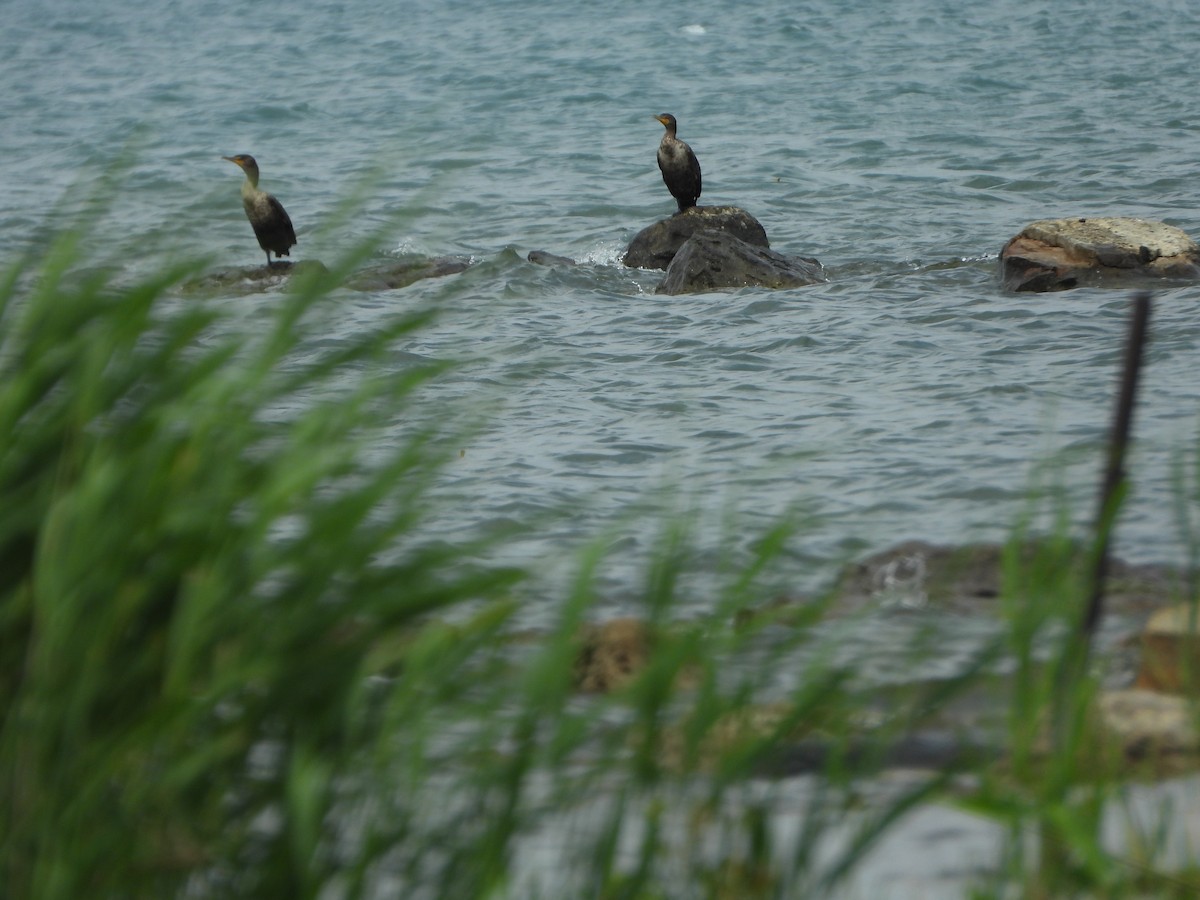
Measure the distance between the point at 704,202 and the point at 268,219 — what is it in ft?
17.0

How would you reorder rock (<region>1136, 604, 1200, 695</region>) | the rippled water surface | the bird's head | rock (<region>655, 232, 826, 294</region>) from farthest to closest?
the bird's head → rock (<region>655, 232, 826, 294</region>) → the rippled water surface → rock (<region>1136, 604, 1200, 695</region>)

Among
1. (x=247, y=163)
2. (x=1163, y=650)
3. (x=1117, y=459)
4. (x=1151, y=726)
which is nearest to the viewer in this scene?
(x=1117, y=459)

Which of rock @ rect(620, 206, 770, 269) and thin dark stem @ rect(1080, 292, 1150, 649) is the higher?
thin dark stem @ rect(1080, 292, 1150, 649)

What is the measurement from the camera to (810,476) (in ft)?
19.6

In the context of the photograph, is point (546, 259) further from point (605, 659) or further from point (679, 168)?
point (605, 659)

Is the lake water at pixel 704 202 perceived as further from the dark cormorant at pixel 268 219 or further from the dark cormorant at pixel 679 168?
the dark cormorant at pixel 679 168

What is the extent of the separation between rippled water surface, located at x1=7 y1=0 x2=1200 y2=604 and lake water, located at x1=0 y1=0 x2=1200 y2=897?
33 mm

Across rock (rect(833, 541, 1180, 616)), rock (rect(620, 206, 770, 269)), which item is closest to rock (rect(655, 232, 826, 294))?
rock (rect(620, 206, 770, 269))

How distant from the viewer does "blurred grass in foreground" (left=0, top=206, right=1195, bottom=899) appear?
195cm

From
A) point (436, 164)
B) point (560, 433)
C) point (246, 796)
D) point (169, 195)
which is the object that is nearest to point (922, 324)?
point (560, 433)

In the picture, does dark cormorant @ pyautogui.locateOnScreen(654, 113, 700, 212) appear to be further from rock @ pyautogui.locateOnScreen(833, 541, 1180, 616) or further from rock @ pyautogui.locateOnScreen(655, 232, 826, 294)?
rock @ pyautogui.locateOnScreen(833, 541, 1180, 616)

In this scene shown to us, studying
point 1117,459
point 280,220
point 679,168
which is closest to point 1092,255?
point 679,168

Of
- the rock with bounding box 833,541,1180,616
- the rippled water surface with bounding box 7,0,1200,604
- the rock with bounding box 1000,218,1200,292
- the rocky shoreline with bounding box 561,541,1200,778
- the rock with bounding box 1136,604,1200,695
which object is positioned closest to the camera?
the rocky shoreline with bounding box 561,541,1200,778

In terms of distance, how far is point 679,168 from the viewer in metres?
12.4
